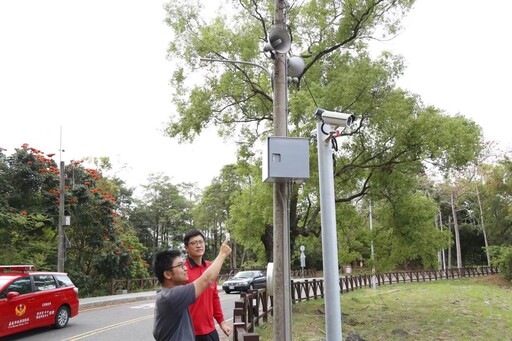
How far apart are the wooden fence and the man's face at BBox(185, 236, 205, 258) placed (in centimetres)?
91

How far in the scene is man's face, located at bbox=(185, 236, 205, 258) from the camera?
414cm

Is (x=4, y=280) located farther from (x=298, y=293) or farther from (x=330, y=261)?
(x=298, y=293)

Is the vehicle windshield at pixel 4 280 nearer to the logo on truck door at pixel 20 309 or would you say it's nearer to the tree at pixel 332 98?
the logo on truck door at pixel 20 309

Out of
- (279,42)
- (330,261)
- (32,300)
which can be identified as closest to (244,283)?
(32,300)

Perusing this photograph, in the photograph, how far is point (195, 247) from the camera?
4137 millimetres

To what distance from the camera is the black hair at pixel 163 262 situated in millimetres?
3016

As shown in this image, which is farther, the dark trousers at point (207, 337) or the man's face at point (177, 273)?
the dark trousers at point (207, 337)

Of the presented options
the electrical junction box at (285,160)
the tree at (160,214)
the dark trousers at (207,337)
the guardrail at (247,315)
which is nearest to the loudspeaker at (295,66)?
the electrical junction box at (285,160)

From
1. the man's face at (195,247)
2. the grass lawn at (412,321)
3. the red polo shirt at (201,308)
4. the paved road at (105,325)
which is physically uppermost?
the man's face at (195,247)

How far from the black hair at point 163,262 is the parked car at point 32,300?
7.91m

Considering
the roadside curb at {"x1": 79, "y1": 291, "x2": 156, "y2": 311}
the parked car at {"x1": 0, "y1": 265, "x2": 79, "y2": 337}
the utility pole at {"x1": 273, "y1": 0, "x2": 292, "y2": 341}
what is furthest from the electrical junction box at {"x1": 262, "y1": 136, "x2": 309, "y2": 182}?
the roadside curb at {"x1": 79, "y1": 291, "x2": 156, "y2": 311}

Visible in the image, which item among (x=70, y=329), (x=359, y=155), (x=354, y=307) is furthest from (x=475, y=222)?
(x=70, y=329)

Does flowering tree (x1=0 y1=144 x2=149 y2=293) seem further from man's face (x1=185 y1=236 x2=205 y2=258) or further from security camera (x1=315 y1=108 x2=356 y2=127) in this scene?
security camera (x1=315 y1=108 x2=356 y2=127)

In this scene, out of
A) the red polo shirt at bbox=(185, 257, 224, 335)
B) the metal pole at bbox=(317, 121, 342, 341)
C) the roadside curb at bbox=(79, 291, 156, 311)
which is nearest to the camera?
the metal pole at bbox=(317, 121, 342, 341)
